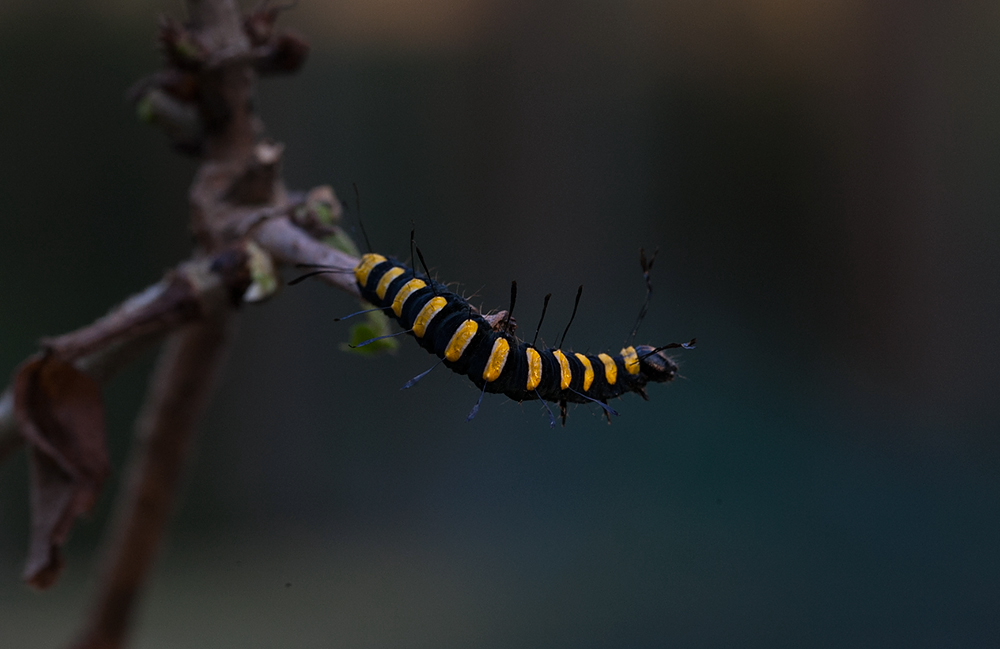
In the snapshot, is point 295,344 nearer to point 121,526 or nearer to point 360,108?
point 360,108

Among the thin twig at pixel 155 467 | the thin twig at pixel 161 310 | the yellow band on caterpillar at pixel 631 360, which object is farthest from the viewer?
the thin twig at pixel 155 467

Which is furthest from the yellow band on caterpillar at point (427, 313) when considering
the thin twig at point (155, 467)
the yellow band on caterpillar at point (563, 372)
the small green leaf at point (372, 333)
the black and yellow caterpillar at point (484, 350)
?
the thin twig at point (155, 467)

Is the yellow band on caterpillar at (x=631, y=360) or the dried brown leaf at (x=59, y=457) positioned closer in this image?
the yellow band on caterpillar at (x=631, y=360)

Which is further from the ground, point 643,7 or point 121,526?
point 643,7

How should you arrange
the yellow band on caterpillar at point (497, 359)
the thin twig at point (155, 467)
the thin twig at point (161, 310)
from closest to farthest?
the yellow band on caterpillar at point (497, 359)
the thin twig at point (161, 310)
the thin twig at point (155, 467)

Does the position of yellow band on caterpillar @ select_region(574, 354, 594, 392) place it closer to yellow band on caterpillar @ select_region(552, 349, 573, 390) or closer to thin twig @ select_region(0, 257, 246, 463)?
yellow band on caterpillar @ select_region(552, 349, 573, 390)

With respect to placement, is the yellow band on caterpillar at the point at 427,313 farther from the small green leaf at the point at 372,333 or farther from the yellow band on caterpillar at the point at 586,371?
the small green leaf at the point at 372,333

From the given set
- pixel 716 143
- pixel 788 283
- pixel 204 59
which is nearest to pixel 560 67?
pixel 716 143

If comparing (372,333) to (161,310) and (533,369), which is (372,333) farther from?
(533,369)
